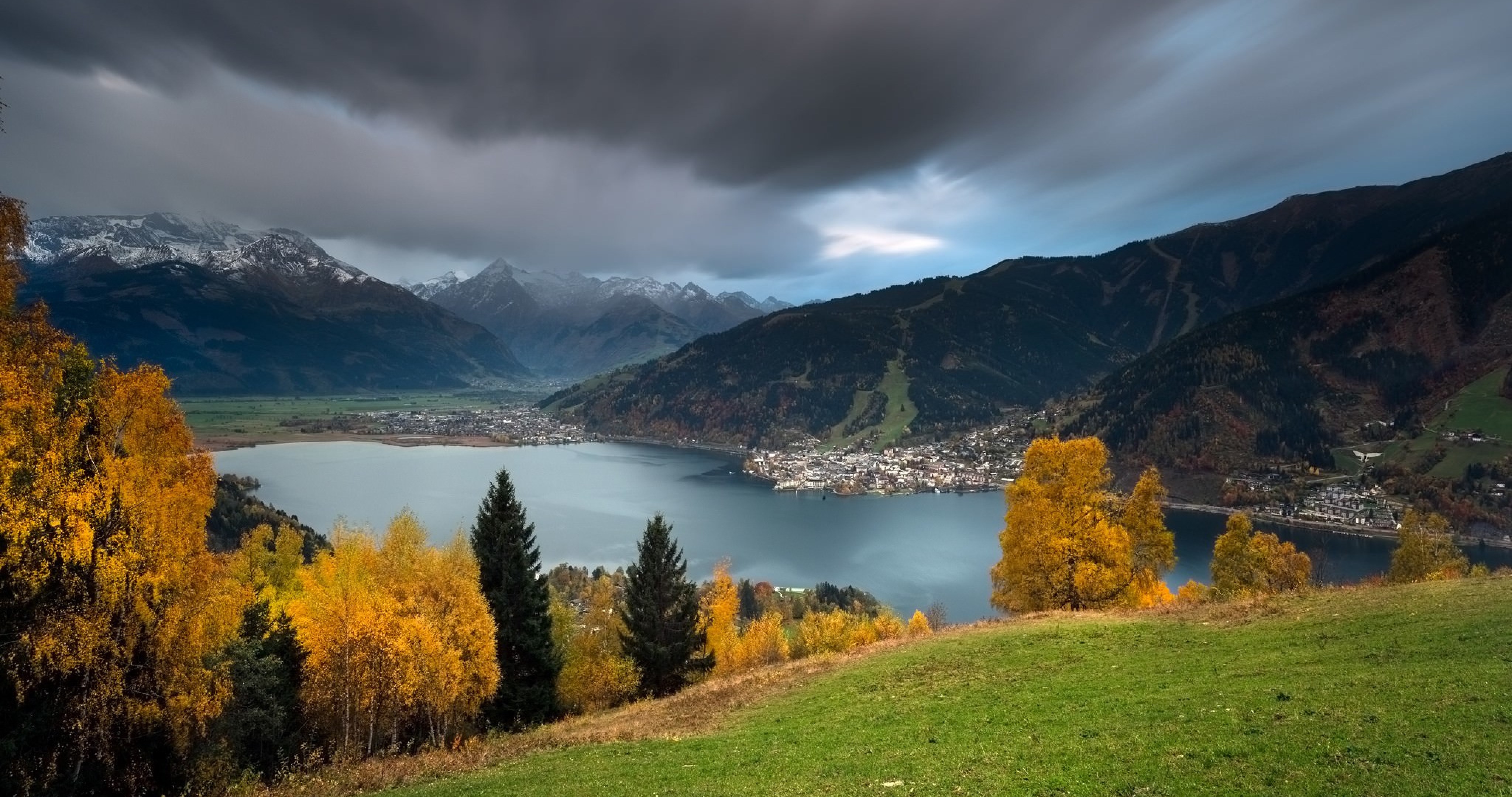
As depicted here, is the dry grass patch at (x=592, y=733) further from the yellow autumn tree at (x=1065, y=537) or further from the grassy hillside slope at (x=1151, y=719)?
the yellow autumn tree at (x=1065, y=537)

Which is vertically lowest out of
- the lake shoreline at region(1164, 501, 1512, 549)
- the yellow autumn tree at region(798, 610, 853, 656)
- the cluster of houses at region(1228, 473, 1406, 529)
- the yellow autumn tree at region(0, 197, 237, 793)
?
the lake shoreline at region(1164, 501, 1512, 549)

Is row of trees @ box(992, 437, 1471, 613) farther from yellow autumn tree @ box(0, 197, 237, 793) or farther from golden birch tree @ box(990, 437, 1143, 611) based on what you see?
yellow autumn tree @ box(0, 197, 237, 793)

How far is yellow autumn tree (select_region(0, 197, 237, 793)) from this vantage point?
1416cm

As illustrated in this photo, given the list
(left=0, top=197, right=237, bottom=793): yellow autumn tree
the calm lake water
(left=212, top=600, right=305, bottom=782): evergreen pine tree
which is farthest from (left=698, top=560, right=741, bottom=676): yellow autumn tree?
the calm lake water

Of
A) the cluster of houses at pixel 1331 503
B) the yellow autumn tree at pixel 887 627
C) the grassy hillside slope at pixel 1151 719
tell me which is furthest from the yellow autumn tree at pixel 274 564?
the cluster of houses at pixel 1331 503

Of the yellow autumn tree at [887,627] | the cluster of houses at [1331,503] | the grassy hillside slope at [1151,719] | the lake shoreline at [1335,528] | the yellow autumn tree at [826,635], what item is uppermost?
the grassy hillside slope at [1151,719]

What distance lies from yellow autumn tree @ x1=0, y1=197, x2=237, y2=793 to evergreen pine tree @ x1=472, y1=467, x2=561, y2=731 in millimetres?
12427

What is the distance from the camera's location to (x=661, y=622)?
34969 mm

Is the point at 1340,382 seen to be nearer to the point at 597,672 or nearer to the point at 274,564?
the point at 597,672

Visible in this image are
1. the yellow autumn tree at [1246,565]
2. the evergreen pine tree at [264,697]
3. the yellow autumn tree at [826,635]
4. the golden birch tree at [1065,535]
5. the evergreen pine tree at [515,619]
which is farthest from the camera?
the yellow autumn tree at [1246,565]

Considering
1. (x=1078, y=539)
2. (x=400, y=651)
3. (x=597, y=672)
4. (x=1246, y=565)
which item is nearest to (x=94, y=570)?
(x=400, y=651)

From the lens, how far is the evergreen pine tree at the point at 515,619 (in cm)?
2889

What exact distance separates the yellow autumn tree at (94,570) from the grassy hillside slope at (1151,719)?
21.8 feet

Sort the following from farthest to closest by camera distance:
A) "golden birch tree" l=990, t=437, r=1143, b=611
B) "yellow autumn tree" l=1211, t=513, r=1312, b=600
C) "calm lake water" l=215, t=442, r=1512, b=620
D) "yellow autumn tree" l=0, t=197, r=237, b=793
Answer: "calm lake water" l=215, t=442, r=1512, b=620 → "yellow autumn tree" l=1211, t=513, r=1312, b=600 → "golden birch tree" l=990, t=437, r=1143, b=611 → "yellow autumn tree" l=0, t=197, r=237, b=793
